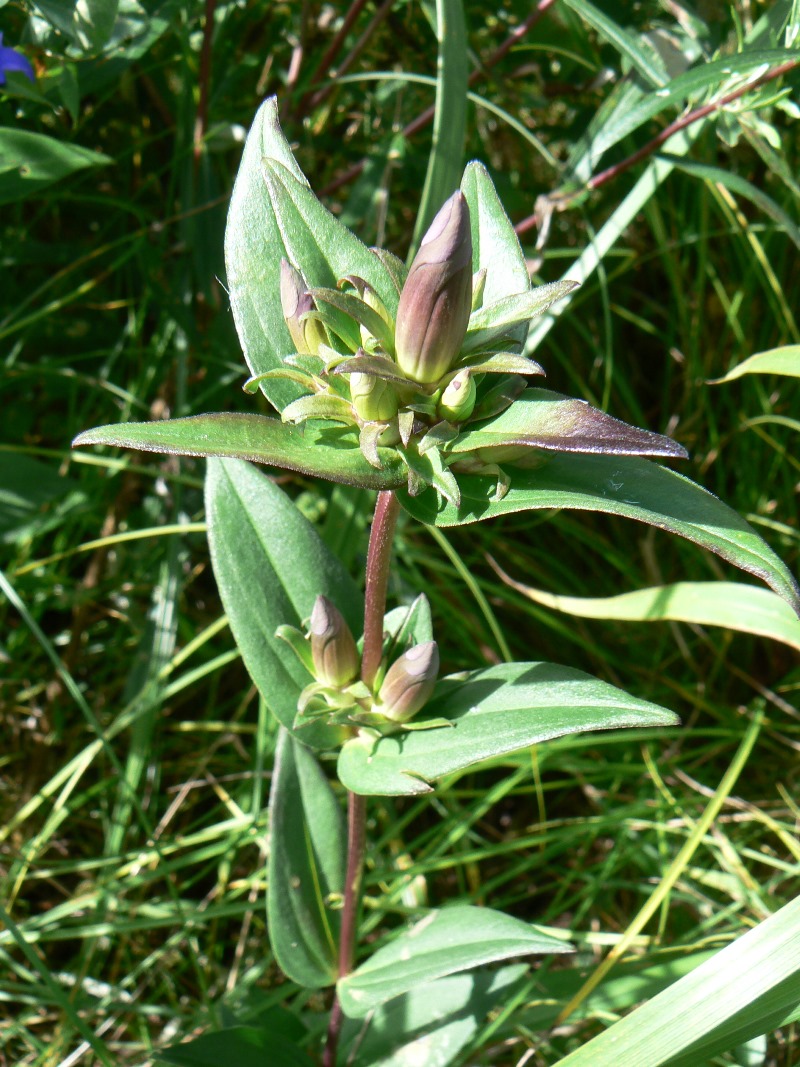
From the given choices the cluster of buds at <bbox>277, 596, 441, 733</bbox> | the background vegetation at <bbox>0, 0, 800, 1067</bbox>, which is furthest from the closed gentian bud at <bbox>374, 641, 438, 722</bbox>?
the background vegetation at <bbox>0, 0, 800, 1067</bbox>

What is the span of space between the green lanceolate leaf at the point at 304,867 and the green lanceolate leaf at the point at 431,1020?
5.2 inches

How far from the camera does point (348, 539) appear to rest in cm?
150

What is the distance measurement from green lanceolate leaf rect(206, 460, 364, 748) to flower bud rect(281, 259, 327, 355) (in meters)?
0.31


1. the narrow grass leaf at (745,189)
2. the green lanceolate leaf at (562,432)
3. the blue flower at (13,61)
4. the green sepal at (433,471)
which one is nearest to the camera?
the green lanceolate leaf at (562,432)

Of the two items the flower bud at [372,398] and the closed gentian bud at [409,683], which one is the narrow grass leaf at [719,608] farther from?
the flower bud at [372,398]

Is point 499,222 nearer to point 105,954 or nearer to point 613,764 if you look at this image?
point 613,764

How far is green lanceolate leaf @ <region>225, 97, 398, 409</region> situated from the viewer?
3.10 ft

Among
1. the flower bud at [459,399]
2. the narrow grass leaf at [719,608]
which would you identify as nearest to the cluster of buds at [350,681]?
the flower bud at [459,399]

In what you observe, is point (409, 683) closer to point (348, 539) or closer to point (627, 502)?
point (627, 502)

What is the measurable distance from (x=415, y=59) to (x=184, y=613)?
117 cm

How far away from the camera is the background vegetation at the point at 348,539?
1.45 m

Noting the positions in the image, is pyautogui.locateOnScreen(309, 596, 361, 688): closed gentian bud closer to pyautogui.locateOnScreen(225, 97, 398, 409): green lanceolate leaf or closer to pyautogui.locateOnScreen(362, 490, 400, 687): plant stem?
pyautogui.locateOnScreen(362, 490, 400, 687): plant stem

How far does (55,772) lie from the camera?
1709mm

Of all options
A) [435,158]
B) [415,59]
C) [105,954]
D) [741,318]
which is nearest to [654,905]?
[105,954]
